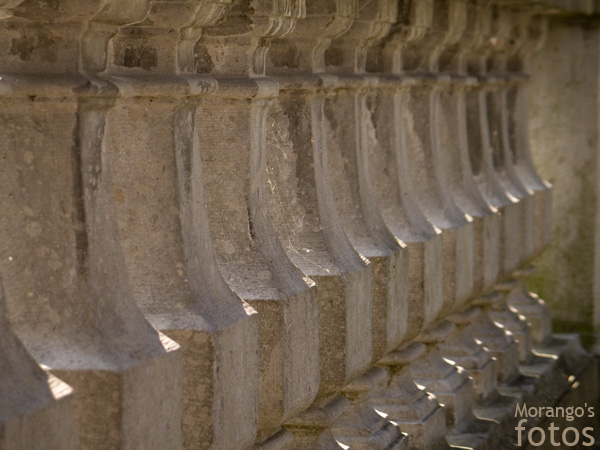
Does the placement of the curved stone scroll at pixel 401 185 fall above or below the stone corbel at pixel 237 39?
below

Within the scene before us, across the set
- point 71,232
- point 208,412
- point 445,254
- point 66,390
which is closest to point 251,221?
point 208,412

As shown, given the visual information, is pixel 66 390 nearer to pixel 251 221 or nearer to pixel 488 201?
pixel 251 221

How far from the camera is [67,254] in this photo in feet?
11.3

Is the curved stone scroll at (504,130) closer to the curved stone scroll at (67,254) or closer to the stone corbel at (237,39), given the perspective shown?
the stone corbel at (237,39)

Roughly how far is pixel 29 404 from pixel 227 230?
4.63 feet

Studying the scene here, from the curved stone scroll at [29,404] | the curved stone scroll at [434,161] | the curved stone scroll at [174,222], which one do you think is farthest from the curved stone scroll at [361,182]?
the curved stone scroll at [29,404]

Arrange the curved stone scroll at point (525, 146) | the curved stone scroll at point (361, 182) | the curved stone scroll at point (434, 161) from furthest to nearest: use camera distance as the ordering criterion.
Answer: the curved stone scroll at point (525, 146), the curved stone scroll at point (434, 161), the curved stone scroll at point (361, 182)

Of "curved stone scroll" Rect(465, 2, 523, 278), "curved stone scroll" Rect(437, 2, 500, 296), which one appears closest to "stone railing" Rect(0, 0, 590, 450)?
"curved stone scroll" Rect(437, 2, 500, 296)

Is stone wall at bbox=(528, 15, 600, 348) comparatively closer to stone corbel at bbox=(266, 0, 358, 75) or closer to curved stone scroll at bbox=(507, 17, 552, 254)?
curved stone scroll at bbox=(507, 17, 552, 254)

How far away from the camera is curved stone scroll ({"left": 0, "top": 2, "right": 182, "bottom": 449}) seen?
11.0 ft

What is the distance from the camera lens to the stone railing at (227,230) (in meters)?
3.41

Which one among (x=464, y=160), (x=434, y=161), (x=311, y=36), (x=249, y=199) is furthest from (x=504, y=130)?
(x=249, y=199)

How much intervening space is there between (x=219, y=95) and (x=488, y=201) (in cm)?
414

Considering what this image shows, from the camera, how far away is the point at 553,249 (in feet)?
34.9
